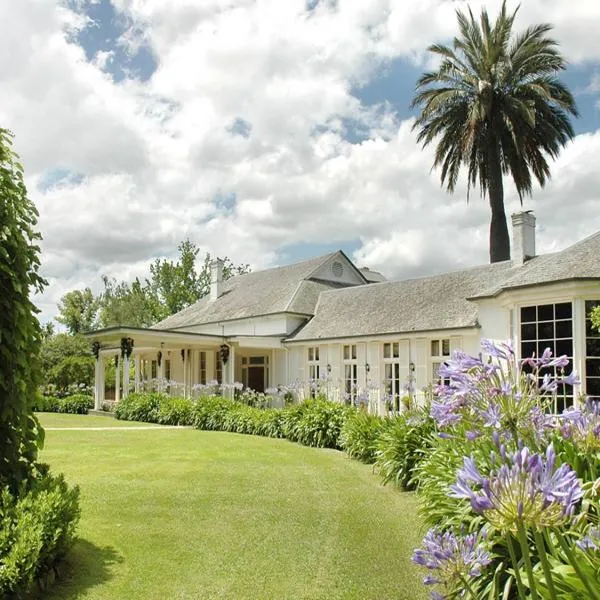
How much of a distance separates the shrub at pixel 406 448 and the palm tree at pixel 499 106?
54.2 feet

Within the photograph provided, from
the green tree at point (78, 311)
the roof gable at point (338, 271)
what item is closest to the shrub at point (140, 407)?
the roof gable at point (338, 271)

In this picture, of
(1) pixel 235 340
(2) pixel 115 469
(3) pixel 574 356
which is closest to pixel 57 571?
(2) pixel 115 469

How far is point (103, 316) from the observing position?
5488 centimetres

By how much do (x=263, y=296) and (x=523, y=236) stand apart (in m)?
15.0

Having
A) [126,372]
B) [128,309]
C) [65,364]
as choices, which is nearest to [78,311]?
[128,309]

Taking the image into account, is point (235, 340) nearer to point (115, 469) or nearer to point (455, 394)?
point (115, 469)

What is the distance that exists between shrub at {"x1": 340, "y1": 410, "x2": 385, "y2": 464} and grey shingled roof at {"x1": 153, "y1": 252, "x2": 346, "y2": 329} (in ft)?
46.9

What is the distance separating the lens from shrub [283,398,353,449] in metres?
14.3

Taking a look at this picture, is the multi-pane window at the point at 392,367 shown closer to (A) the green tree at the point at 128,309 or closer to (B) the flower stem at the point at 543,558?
(B) the flower stem at the point at 543,558

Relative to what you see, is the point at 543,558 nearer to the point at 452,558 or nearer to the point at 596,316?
the point at 452,558

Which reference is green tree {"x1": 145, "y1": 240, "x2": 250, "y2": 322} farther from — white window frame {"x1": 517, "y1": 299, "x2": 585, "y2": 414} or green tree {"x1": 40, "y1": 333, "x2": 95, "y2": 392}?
white window frame {"x1": 517, "y1": 299, "x2": 585, "y2": 414}

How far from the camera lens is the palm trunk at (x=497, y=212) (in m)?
24.7

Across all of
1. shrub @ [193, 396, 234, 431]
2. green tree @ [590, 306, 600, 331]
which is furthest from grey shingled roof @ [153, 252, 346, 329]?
green tree @ [590, 306, 600, 331]

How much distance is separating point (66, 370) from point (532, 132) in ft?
94.8
